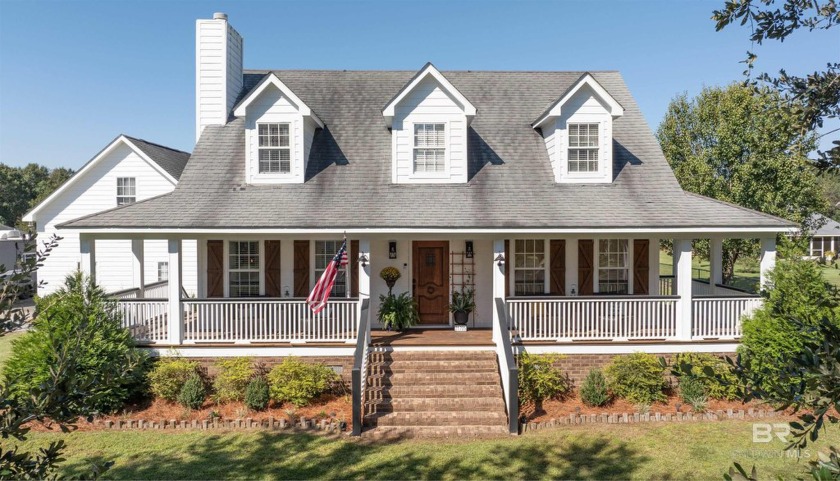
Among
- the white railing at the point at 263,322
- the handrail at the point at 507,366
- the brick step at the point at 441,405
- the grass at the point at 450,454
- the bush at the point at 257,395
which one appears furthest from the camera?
the white railing at the point at 263,322

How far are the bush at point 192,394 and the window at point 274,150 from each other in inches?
231

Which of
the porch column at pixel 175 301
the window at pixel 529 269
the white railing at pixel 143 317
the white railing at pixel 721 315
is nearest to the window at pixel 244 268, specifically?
the white railing at pixel 143 317

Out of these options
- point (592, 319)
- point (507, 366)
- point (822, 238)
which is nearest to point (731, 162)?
point (822, 238)

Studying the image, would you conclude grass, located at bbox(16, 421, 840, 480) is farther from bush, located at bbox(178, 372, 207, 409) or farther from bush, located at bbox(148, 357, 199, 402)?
bush, located at bbox(148, 357, 199, 402)

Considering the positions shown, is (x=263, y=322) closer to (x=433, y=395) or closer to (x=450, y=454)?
(x=433, y=395)

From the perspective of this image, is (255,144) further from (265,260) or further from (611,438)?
(611,438)

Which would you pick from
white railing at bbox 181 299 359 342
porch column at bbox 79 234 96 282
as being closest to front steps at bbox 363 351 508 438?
white railing at bbox 181 299 359 342

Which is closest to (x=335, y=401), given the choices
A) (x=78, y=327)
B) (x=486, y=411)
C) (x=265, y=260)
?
(x=486, y=411)

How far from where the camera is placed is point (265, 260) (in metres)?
13.3

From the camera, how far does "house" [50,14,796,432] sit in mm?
11000

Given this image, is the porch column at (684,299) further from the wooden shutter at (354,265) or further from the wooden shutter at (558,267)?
the wooden shutter at (354,265)

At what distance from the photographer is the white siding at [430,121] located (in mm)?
13000

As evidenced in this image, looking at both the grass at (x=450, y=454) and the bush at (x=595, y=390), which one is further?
the bush at (x=595, y=390)

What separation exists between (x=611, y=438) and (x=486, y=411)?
7.86 feet
